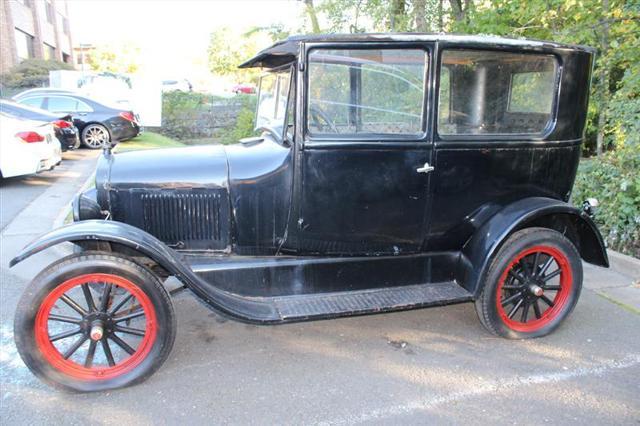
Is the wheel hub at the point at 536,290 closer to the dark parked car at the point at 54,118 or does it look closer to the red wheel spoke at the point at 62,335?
the red wheel spoke at the point at 62,335

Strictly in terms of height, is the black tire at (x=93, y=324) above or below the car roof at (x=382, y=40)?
below

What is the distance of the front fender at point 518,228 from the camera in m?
3.18

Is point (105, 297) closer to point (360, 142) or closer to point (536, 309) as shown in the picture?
point (360, 142)

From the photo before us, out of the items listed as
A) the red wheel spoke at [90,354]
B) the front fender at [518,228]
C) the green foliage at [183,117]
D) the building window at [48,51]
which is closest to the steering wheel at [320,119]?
the front fender at [518,228]

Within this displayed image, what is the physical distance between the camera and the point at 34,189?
7.87 meters

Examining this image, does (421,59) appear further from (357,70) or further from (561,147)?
(561,147)

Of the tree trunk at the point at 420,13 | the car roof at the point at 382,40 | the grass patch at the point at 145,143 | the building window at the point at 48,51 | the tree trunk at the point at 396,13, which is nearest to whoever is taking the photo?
the car roof at the point at 382,40

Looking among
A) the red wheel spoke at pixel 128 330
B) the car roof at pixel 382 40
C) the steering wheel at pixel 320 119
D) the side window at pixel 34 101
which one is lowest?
the red wheel spoke at pixel 128 330

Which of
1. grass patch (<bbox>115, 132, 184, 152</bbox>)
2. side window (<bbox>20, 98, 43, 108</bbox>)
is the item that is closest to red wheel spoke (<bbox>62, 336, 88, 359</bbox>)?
grass patch (<bbox>115, 132, 184, 152</bbox>)

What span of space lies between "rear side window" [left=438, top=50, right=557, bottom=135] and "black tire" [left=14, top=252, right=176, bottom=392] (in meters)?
2.05

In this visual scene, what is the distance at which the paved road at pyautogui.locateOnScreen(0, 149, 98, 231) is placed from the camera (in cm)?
657

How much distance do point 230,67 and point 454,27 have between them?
38505 mm

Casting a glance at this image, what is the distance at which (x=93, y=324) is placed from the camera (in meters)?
2.76

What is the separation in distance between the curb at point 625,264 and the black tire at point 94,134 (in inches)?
448
